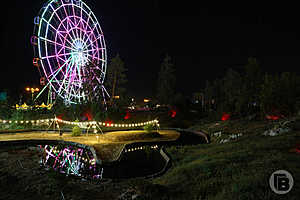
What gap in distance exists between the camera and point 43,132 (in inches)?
663

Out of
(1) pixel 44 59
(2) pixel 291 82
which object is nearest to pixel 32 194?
(1) pixel 44 59

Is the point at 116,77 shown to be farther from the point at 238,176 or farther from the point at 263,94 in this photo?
the point at 238,176

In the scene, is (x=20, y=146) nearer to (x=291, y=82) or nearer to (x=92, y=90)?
(x=92, y=90)

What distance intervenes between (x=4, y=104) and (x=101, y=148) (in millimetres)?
16182

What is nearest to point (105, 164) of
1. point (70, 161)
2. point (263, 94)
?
point (70, 161)

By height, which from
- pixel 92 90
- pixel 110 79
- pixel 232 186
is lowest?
pixel 232 186

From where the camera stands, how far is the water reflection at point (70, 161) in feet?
26.1

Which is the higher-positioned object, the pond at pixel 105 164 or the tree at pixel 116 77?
the tree at pixel 116 77

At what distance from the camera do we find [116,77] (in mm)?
35656
